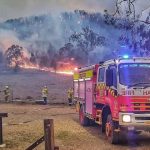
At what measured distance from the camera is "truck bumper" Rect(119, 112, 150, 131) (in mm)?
12352

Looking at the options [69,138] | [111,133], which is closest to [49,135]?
[111,133]

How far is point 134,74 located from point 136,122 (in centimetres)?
149

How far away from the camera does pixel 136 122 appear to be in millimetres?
12336

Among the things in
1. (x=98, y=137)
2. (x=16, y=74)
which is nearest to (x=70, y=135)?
(x=98, y=137)

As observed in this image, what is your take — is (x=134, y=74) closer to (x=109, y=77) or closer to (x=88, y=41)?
(x=109, y=77)

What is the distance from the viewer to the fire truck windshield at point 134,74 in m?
12.7

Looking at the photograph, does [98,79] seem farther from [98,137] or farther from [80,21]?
[80,21]

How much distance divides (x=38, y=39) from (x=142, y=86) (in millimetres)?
92489

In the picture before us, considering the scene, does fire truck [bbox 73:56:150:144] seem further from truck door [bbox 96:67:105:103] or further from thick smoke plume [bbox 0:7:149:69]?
thick smoke plume [bbox 0:7:149:69]

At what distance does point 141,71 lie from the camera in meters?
13.0

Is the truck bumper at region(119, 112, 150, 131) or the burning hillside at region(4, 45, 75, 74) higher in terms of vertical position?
the burning hillside at region(4, 45, 75, 74)

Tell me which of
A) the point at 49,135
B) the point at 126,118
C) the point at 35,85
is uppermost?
the point at 35,85

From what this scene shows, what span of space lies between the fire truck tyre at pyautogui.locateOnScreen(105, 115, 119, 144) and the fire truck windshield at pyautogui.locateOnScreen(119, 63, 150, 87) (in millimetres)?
1501

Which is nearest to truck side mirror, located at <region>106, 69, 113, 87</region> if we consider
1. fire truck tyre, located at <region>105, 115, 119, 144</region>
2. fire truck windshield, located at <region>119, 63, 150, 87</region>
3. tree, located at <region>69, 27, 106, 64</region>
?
fire truck windshield, located at <region>119, 63, 150, 87</region>
